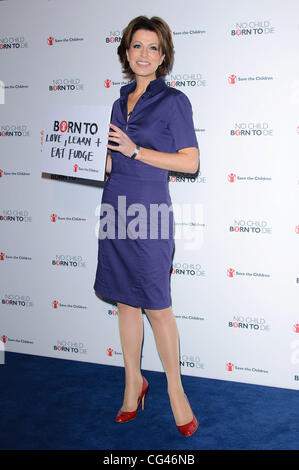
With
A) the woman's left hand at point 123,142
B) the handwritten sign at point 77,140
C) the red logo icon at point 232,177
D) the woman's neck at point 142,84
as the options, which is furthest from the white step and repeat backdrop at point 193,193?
the woman's left hand at point 123,142

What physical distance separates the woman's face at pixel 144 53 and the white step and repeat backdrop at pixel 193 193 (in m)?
0.58

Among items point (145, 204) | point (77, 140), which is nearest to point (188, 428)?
point (145, 204)

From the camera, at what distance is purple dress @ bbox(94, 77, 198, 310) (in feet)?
7.66

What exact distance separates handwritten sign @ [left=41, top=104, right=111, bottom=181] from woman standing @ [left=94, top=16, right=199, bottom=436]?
0.36 ft

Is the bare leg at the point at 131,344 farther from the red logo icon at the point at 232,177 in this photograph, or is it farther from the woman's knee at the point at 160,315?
the red logo icon at the point at 232,177

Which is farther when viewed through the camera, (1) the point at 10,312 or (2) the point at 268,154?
(1) the point at 10,312

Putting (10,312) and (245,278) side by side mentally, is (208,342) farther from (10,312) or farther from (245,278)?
(10,312)

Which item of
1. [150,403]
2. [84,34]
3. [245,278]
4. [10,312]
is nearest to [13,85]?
[84,34]

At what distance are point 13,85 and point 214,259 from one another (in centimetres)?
175

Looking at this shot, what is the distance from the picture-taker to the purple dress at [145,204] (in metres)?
2.34

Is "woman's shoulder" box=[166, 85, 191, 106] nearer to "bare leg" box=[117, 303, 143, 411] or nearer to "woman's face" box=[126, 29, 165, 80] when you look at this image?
"woman's face" box=[126, 29, 165, 80]

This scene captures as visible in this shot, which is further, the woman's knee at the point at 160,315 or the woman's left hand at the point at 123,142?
the woman's knee at the point at 160,315

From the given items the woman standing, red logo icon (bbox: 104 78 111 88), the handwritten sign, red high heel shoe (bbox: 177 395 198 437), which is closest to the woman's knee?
the woman standing
